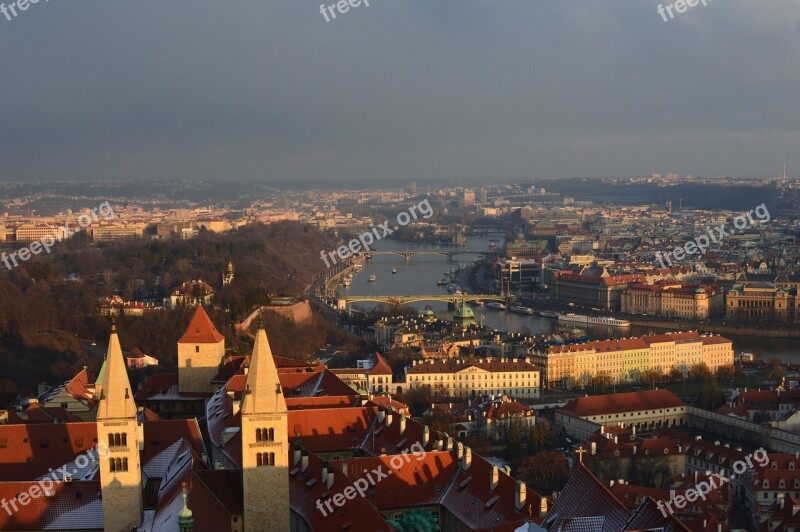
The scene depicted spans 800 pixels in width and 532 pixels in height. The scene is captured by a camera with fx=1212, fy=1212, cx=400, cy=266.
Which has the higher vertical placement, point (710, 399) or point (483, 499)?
point (483, 499)

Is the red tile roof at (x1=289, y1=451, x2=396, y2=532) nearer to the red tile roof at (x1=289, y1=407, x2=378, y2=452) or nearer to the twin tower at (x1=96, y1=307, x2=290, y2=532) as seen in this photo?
the twin tower at (x1=96, y1=307, x2=290, y2=532)

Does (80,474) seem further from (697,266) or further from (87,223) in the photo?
(87,223)

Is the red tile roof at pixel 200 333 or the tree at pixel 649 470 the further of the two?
the red tile roof at pixel 200 333

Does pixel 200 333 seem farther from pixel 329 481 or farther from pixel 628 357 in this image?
pixel 628 357

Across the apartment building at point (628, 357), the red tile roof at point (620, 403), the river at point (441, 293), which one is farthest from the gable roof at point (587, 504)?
the river at point (441, 293)

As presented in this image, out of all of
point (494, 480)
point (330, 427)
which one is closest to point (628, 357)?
point (330, 427)

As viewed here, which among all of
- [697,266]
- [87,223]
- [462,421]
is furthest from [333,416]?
[87,223]

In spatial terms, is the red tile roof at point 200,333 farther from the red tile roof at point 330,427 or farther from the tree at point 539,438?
the tree at point 539,438
